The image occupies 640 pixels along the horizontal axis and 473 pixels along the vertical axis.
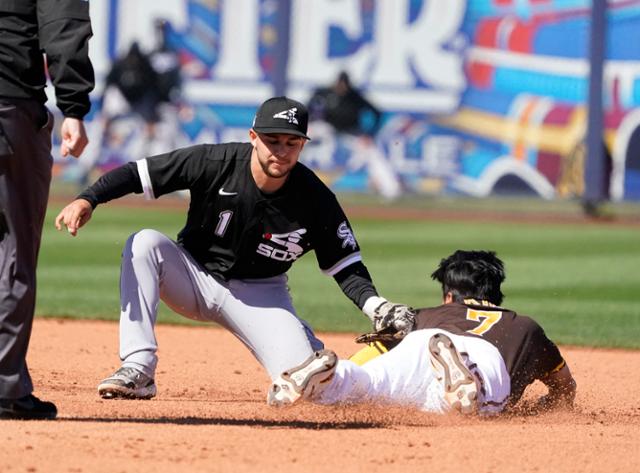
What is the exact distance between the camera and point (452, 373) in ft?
16.1

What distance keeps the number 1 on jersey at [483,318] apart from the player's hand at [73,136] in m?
1.85

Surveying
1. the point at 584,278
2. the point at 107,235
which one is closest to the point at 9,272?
the point at 584,278

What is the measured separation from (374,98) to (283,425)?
54.8 feet

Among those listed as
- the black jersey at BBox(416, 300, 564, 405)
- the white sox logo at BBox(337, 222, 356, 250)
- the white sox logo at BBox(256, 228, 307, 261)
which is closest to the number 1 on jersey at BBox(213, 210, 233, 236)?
the white sox logo at BBox(256, 228, 307, 261)

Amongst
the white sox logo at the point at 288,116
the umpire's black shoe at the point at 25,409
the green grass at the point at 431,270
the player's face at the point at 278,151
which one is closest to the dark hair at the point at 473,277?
the player's face at the point at 278,151

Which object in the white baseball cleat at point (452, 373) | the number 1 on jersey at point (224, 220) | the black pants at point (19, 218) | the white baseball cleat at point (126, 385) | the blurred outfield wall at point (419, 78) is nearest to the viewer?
the black pants at point (19, 218)

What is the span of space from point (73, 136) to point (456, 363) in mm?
1683

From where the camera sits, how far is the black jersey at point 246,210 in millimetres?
5312

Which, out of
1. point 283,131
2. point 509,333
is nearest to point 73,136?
point 283,131

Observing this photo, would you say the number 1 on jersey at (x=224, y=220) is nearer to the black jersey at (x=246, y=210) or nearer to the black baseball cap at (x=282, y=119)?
the black jersey at (x=246, y=210)

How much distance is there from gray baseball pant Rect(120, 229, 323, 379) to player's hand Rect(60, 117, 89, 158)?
975mm

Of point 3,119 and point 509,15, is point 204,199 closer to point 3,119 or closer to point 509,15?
point 3,119

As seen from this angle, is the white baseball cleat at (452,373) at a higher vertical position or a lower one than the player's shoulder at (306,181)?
lower

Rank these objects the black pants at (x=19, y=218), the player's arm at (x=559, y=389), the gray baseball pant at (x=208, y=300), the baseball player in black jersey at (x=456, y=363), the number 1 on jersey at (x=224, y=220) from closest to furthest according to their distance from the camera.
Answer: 1. the black pants at (x=19, y=218)
2. the baseball player in black jersey at (x=456, y=363)
3. the gray baseball pant at (x=208, y=300)
4. the number 1 on jersey at (x=224, y=220)
5. the player's arm at (x=559, y=389)
